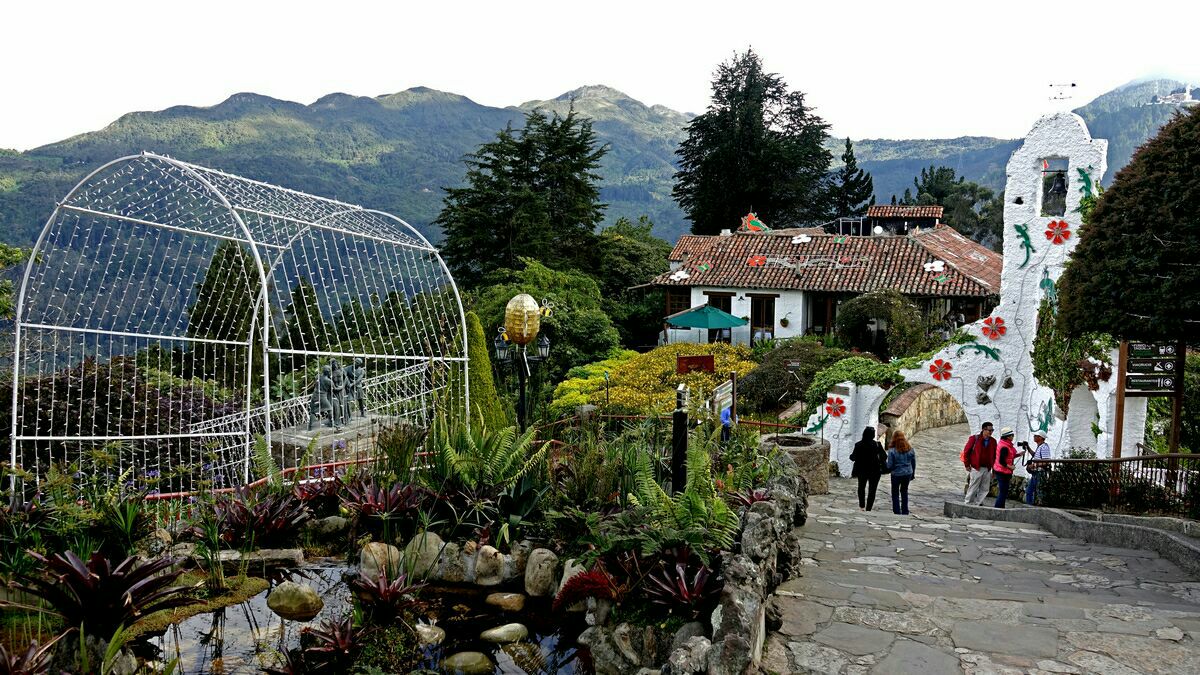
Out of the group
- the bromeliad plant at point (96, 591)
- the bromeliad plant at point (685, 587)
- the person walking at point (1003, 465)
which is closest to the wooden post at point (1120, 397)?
the person walking at point (1003, 465)

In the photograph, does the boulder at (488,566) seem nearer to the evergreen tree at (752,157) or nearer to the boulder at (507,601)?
the boulder at (507,601)

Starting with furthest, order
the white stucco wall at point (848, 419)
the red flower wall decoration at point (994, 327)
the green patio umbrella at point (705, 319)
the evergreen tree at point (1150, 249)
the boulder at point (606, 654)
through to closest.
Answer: the green patio umbrella at point (705, 319) < the white stucco wall at point (848, 419) < the red flower wall decoration at point (994, 327) < the evergreen tree at point (1150, 249) < the boulder at point (606, 654)

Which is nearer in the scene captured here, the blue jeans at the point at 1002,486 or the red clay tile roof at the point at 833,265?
the blue jeans at the point at 1002,486

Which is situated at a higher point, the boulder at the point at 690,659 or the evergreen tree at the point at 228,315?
the evergreen tree at the point at 228,315

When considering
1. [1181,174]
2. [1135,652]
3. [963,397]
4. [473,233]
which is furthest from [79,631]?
[473,233]

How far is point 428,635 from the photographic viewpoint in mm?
5977

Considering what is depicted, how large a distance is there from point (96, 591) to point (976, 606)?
5435mm

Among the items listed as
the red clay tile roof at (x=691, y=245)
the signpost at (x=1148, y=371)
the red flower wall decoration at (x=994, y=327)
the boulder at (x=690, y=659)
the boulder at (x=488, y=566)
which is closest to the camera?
the boulder at (x=690, y=659)

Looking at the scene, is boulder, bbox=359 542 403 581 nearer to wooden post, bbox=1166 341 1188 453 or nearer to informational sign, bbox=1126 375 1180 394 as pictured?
wooden post, bbox=1166 341 1188 453

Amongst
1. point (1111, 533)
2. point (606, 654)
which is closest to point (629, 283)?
point (1111, 533)

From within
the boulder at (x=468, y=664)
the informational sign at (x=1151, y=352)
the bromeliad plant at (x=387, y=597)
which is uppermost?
the informational sign at (x=1151, y=352)

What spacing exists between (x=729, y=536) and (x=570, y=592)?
1.30 meters

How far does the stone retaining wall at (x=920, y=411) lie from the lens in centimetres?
1704

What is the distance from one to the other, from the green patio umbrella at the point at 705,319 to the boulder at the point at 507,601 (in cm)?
1809
